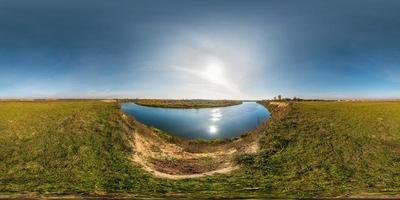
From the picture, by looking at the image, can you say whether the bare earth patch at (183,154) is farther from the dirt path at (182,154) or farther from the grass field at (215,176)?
the grass field at (215,176)

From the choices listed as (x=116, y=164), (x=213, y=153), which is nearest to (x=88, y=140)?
(x=116, y=164)

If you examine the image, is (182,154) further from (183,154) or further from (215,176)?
(215,176)

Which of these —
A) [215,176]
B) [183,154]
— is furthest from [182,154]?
[215,176]

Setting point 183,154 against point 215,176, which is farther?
point 183,154

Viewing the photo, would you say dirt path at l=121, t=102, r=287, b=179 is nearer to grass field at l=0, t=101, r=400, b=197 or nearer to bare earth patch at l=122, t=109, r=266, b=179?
bare earth patch at l=122, t=109, r=266, b=179

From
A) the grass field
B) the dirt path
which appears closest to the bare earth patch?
the dirt path

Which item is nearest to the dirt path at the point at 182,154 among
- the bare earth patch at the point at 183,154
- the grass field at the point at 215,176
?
the bare earth patch at the point at 183,154

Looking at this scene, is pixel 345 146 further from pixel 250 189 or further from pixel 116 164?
pixel 116 164

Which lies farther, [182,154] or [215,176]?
[182,154]
